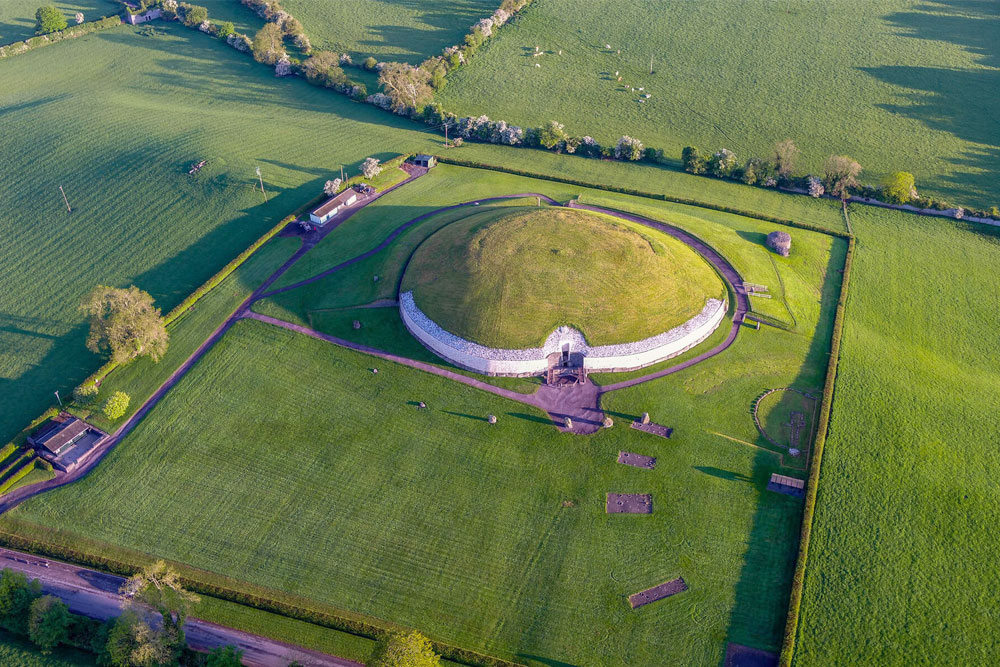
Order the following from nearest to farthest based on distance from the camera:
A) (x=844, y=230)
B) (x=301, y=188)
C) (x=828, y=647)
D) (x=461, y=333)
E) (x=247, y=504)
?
(x=828, y=647), (x=247, y=504), (x=461, y=333), (x=844, y=230), (x=301, y=188)

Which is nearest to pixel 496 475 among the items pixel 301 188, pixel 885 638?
pixel 885 638

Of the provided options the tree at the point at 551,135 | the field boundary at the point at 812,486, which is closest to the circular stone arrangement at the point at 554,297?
the field boundary at the point at 812,486

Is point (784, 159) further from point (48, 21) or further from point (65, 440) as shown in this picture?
point (48, 21)

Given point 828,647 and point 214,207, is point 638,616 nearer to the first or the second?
point 828,647

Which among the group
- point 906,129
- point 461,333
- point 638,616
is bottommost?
point 638,616

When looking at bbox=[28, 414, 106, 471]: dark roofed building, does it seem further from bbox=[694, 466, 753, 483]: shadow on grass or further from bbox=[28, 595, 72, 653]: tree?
bbox=[694, 466, 753, 483]: shadow on grass

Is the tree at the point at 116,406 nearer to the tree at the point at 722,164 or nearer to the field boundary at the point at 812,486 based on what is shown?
the field boundary at the point at 812,486
